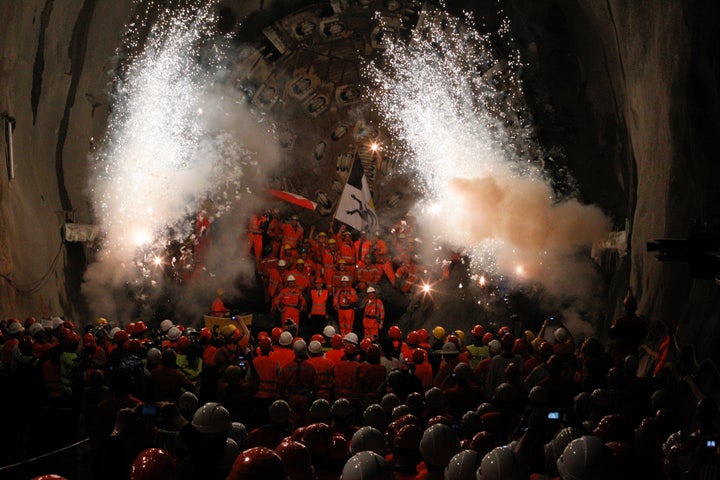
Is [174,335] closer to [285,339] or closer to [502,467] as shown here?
[285,339]

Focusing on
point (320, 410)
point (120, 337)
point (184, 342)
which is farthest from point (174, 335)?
point (320, 410)

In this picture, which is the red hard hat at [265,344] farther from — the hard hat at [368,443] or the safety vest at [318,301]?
the safety vest at [318,301]

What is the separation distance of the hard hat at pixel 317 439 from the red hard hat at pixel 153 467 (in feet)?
3.48

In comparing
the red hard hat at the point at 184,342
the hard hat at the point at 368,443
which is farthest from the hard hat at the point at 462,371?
the red hard hat at the point at 184,342

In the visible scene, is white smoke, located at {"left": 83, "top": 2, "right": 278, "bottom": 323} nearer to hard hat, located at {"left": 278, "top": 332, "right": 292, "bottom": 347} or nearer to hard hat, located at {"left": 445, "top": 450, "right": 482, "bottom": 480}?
hard hat, located at {"left": 278, "top": 332, "right": 292, "bottom": 347}

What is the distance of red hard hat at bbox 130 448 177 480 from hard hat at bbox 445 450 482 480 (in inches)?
66.3

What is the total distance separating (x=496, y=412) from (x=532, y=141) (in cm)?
1332

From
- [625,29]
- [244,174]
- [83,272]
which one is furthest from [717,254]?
[244,174]

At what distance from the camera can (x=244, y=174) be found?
24.8m

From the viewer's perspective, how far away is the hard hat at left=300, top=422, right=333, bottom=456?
618 centimetres

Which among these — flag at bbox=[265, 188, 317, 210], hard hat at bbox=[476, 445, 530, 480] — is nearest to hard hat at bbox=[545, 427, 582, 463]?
hard hat at bbox=[476, 445, 530, 480]

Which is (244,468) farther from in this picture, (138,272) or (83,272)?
(138,272)

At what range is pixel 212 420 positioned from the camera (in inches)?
249

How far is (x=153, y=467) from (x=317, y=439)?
127 centimetres
